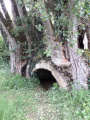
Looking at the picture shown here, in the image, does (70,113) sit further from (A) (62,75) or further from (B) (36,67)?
(B) (36,67)

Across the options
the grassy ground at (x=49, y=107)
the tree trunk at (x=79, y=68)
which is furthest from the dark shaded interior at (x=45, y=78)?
the tree trunk at (x=79, y=68)

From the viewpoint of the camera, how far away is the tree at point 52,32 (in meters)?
2.55

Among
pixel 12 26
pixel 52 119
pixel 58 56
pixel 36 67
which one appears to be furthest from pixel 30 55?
pixel 52 119

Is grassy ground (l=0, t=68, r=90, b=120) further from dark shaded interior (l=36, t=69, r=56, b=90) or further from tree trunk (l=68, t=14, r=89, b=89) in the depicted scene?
dark shaded interior (l=36, t=69, r=56, b=90)

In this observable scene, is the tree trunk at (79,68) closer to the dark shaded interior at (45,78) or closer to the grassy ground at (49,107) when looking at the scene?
the grassy ground at (49,107)

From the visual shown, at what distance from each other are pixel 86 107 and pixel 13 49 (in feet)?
13.2

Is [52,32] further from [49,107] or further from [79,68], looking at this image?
[49,107]

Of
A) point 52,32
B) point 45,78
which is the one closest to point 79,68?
point 52,32

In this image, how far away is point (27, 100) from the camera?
10.4ft

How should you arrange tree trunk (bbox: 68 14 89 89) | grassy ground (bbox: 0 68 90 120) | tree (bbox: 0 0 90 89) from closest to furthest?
grassy ground (bbox: 0 68 90 120) < tree (bbox: 0 0 90 89) < tree trunk (bbox: 68 14 89 89)

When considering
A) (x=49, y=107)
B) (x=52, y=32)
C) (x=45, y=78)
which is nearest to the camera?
(x=49, y=107)

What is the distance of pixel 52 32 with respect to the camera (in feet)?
10.3

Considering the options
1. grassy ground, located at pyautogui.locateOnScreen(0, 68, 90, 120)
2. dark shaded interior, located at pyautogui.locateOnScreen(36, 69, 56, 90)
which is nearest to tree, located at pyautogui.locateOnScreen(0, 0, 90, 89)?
grassy ground, located at pyautogui.locateOnScreen(0, 68, 90, 120)

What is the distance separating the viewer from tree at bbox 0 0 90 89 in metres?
2.55
